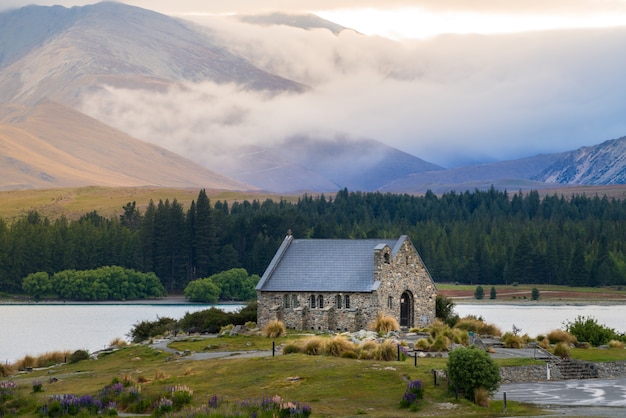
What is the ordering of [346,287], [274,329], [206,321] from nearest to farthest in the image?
[274,329] < [346,287] < [206,321]

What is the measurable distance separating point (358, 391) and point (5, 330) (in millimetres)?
76311

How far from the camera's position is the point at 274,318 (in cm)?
7400

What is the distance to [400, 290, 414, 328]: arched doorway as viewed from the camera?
75.8 m

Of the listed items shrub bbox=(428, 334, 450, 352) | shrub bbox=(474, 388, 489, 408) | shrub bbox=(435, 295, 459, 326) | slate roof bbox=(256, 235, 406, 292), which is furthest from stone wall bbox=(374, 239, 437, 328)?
shrub bbox=(474, 388, 489, 408)

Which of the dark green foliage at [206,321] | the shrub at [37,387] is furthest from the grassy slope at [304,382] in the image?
the dark green foliage at [206,321]

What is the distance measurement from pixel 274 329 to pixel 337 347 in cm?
1603

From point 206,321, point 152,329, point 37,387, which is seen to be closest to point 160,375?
point 37,387

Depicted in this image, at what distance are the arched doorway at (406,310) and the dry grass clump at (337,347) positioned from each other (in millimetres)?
22018

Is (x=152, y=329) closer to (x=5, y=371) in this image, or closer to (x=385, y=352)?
(x=5, y=371)

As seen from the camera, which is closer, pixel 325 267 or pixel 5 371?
pixel 5 371

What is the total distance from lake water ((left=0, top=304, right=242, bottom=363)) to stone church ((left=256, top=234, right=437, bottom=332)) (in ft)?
54.0

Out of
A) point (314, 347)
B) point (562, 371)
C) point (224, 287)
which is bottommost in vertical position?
point (562, 371)

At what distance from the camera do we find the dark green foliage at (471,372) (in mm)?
42906

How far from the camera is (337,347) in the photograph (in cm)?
5359
